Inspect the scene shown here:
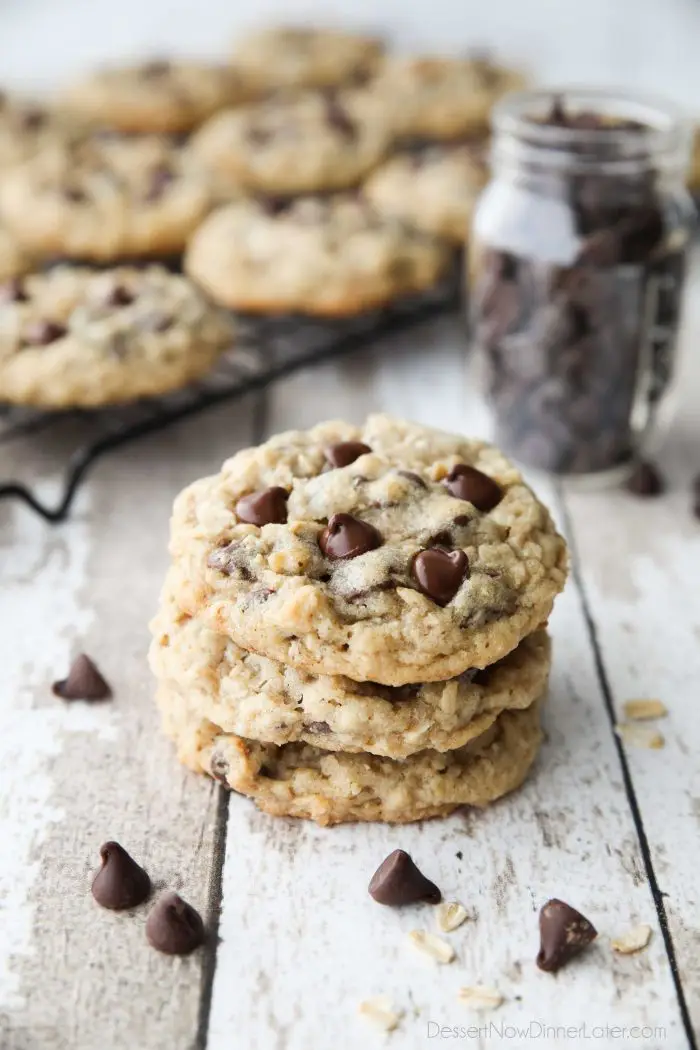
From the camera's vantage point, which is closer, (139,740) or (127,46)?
(139,740)

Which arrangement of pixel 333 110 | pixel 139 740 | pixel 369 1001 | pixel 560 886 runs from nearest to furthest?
pixel 369 1001
pixel 560 886
pixel 139 740
pixel 333 110

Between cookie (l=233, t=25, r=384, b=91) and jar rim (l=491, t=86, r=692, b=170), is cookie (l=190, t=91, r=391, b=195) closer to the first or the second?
cookie (l=233, t=25, r=384, b=91)

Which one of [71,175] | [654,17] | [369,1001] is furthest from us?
[654,17]

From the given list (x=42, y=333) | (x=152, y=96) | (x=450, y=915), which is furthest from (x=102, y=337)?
(x=152, y=96)

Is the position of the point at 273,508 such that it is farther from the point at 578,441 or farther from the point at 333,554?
the point at 578,441

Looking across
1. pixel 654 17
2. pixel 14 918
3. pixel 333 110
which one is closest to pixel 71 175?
pixel 333 110

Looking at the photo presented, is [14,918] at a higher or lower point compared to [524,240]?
lower

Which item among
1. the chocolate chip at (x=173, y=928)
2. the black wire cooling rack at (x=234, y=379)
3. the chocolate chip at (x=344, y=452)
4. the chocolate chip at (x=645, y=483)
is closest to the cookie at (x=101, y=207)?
the black wire cooling rack at (x=234, y=379)

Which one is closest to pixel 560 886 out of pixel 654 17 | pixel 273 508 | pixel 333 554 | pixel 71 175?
pixel 333 554
